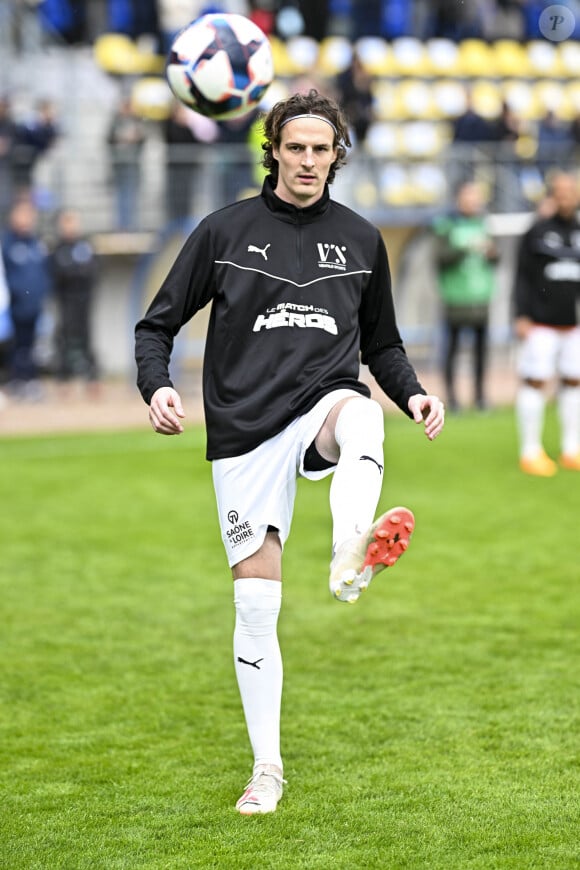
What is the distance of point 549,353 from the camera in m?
11.4

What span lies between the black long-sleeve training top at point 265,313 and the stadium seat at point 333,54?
18.3m

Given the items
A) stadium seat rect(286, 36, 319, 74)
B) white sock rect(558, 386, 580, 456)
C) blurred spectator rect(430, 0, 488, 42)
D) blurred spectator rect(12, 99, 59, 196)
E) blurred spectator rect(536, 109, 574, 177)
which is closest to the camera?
white sock rect(558, 386, 580, 456)

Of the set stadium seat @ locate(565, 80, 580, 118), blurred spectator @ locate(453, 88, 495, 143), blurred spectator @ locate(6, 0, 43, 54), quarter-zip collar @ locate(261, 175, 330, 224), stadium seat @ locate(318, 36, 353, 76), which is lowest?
blurred spectator @ locate(453, 88, 495, 143)

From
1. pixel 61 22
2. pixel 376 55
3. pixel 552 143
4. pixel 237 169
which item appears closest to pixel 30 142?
pixel 237 169

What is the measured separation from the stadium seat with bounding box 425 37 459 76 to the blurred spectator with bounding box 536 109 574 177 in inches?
75.9

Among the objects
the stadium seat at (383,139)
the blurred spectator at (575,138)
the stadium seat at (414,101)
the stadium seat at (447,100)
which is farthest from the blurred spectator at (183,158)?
the blurred spectator at (575,138)

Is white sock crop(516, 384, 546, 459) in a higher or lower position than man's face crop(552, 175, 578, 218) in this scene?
lower

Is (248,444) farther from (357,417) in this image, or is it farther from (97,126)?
(97,126)

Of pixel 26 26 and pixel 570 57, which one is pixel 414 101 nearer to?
pixel 570 57

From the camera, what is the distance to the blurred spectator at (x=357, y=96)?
18844 mm

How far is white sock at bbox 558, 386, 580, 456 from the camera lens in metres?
11.8

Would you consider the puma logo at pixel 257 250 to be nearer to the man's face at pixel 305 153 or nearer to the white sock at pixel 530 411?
the man's face at pixel 305 153

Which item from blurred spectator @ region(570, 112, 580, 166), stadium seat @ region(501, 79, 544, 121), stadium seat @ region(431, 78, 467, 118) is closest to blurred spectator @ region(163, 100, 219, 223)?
stadium seat @ region(431, 78, 467, 118)

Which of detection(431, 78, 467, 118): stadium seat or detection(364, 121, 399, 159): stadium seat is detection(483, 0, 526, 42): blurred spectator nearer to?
detection(431, 78, 467, 118): stadium seat
